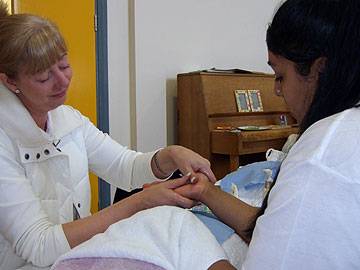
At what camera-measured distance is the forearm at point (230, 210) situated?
42.9 inches

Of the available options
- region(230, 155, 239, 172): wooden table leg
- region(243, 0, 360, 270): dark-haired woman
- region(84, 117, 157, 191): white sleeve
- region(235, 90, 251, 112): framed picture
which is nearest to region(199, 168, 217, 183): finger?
region(84, 117, 157, 191): white sleeve

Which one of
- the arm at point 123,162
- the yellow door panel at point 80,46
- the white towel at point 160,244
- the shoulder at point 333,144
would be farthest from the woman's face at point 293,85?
the yellow door panel at point 80,46

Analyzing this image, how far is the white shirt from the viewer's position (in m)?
0.60

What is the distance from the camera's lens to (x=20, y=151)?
1.19 meters

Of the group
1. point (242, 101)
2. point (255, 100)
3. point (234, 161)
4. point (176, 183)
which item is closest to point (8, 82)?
point (176, 183)

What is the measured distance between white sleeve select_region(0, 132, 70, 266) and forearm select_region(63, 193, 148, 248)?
0.02 meters

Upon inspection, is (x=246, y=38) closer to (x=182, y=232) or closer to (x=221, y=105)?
(x=221, y=105)

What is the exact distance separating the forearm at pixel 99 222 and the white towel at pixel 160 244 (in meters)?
0.24

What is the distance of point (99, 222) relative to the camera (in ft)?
3.54

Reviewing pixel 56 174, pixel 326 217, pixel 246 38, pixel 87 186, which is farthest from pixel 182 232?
pixel 246 38

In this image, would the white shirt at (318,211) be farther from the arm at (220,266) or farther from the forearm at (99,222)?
the forearm at (99,222)

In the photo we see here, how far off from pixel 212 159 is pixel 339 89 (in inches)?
103

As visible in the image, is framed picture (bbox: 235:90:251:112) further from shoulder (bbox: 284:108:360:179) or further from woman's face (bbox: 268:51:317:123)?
shoulder (bbox: 284:108:360:179)

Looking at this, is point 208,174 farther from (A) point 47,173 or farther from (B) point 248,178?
(A) point 47,173
